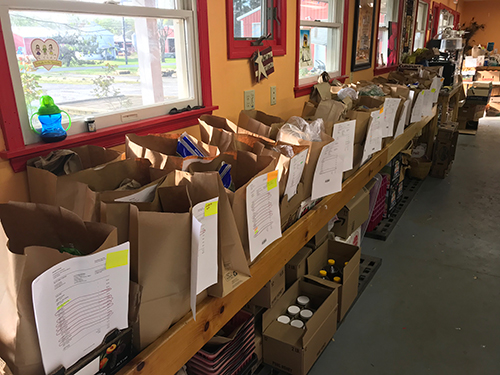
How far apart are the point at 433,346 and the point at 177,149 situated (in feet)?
5.33

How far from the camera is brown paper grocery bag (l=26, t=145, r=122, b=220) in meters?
0.98

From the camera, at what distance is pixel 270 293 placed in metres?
1.69

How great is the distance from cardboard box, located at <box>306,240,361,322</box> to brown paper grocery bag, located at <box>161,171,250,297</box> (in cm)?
102

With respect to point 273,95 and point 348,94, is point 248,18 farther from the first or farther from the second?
point 348,94

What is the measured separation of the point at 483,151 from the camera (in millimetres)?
5551

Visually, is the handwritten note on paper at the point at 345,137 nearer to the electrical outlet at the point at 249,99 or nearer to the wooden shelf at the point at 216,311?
the wooden shelf at the point at 216,311

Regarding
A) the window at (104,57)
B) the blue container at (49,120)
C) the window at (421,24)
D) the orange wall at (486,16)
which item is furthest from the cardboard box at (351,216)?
the orange wall at (486,16)

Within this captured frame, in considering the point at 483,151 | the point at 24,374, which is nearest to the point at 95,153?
the point at 24,374

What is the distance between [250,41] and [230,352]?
1.56m

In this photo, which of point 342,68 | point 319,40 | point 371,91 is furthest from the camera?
point 342,68

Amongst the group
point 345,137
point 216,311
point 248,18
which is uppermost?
point 248,18

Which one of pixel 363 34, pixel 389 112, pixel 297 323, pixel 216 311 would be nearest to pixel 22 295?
pixel 216 311

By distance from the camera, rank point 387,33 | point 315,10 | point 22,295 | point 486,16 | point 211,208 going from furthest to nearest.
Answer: point 486,16
point 387,33
point 315,10
point 211,208
point 22,295

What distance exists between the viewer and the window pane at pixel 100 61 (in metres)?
1.24
